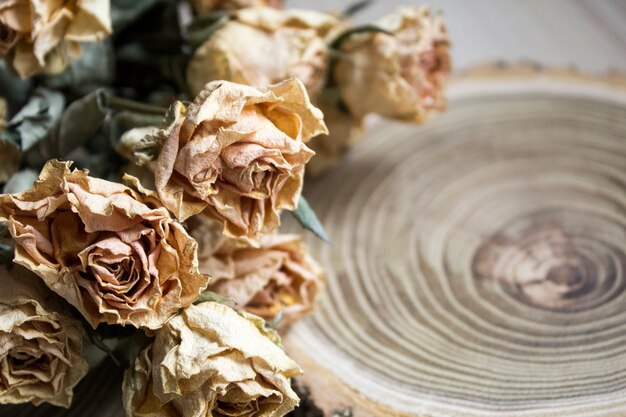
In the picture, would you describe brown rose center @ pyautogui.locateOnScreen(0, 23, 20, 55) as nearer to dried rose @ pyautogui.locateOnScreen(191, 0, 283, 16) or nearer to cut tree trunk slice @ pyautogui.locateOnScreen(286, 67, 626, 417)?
dried rose @ pyautogui.locateOnScreen(191, 0, 283, 16)

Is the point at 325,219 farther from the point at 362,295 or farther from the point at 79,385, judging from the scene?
the point at 79,385

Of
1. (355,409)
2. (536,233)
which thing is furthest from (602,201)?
(355,409)

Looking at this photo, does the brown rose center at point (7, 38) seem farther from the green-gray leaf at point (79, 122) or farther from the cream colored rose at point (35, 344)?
the cream colored rose at point (35, 344)

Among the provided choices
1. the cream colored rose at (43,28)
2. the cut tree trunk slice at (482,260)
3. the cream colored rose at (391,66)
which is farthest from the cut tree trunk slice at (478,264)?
the cream colored rose at (43,28)

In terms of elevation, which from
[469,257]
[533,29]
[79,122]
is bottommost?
[79,122]

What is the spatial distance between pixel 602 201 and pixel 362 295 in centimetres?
24

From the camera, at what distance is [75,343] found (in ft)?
1.75

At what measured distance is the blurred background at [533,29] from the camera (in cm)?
92

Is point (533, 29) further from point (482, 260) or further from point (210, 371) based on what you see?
point (210, 371)

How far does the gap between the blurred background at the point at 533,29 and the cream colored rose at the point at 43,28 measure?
43 cm

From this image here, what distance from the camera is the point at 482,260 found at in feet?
2.38

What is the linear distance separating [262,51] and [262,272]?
6.9 inches

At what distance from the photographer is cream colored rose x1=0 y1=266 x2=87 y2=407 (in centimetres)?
51

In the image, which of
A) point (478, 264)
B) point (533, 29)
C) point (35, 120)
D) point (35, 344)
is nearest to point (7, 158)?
point (35, 120)
